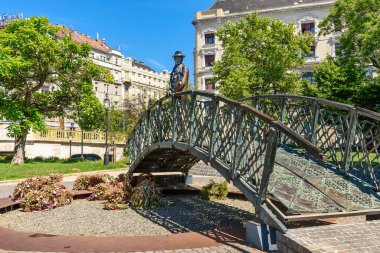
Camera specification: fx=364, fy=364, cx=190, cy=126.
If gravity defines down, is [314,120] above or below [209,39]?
below

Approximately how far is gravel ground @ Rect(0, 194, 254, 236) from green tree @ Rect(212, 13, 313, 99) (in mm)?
19286

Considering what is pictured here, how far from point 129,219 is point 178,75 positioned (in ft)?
14.1

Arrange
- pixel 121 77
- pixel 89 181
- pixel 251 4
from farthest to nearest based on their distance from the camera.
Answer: pixel 121 77
pixel 251 4
pixel 89 181

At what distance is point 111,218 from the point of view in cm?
960

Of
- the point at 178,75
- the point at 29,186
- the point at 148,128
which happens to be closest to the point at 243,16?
the point at 148,128

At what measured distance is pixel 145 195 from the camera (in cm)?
1091

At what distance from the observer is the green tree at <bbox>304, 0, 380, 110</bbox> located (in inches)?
803

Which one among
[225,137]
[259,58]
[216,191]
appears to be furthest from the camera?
[259,58]

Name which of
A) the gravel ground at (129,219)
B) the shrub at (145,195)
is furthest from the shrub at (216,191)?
the shrub at (145,195)

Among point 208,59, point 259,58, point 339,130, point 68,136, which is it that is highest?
point 208,59

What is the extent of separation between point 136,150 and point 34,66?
1561cm

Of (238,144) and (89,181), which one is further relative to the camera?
(89,181)

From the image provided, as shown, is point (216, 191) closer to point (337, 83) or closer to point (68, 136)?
point (337, 83)

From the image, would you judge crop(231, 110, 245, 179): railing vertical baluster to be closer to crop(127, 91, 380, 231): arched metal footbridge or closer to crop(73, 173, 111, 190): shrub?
crop(127, 91, 380, 231): arched metal footbridge
